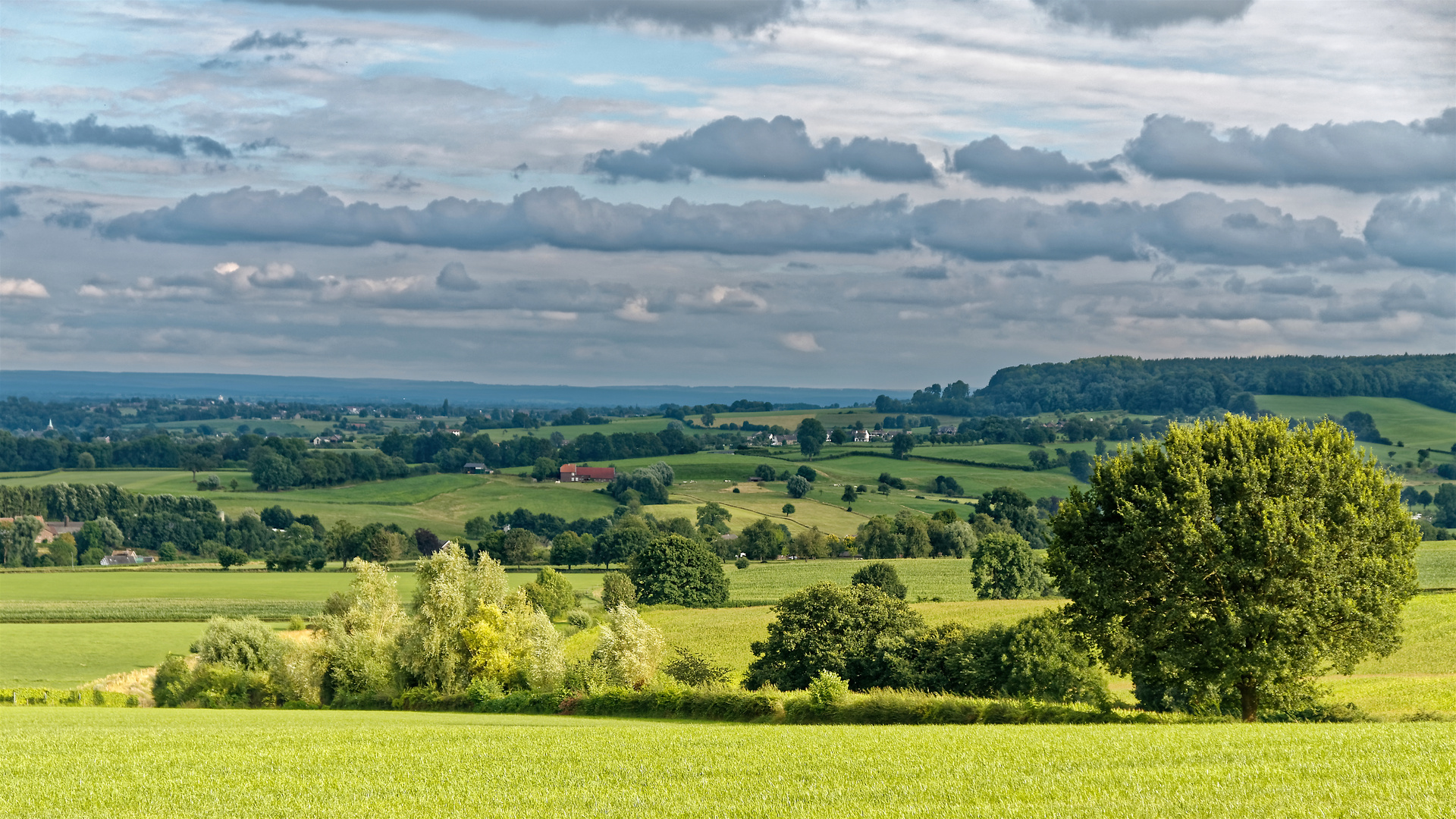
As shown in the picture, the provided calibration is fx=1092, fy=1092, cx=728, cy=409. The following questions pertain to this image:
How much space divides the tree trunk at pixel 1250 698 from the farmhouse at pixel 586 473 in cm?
15629

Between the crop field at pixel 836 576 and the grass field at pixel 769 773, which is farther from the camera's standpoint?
the crop field at pixel 836 576

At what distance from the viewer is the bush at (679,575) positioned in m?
94.7

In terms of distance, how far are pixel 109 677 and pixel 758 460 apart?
138627 millimetres

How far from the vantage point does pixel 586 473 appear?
622ft

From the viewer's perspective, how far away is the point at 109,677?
61.5m

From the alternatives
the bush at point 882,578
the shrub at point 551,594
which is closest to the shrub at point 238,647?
the shrub at point 551,594

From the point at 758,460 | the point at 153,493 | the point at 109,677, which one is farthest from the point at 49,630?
the point at 758,460

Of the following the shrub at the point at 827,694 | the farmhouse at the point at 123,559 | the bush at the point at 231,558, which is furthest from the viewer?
the farmhouse at the point at 123,559

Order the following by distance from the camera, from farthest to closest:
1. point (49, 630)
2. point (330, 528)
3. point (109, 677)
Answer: point (330, 528), point (49, 630), point (109, 677)

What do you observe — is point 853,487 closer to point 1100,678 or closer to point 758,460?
point 758,460

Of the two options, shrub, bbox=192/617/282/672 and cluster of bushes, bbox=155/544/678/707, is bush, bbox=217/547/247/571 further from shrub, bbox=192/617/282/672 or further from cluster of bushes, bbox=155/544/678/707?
cluster of bushes, bbox=155/544/678/707

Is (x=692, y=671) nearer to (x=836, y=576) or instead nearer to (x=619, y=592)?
(x=619, y=592)

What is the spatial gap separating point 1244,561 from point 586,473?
537 ft

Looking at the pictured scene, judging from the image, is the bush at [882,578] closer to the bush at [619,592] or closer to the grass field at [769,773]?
the bush at [619,592]
